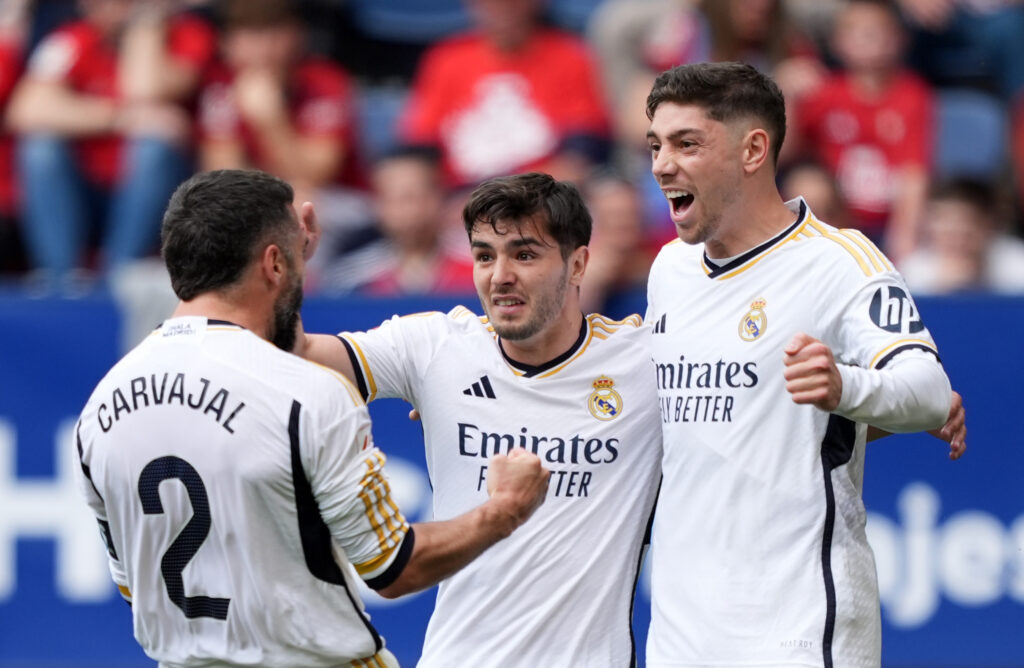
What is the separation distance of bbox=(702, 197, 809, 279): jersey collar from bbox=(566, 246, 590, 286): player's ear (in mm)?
423

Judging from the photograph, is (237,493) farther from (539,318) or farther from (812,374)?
(812,374)

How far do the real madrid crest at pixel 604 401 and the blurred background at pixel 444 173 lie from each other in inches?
117

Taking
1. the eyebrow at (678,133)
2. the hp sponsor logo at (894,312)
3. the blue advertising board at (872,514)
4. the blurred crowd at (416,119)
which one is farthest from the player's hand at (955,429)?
the blurred crowd at (416,119)

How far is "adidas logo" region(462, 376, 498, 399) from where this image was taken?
193 inches

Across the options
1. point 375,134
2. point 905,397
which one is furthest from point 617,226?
point 905,397

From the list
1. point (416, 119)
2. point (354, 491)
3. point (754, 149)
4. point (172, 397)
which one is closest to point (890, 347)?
point (754, 149)

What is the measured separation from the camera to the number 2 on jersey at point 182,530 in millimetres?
3961

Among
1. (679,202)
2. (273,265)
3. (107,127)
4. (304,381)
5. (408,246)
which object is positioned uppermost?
(107,127)

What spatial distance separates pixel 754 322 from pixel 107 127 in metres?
6.28

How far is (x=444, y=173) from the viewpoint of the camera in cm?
941

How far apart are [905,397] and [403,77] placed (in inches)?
284

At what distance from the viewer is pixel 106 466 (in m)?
4.03

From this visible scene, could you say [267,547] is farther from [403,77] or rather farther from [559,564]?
[403,77]

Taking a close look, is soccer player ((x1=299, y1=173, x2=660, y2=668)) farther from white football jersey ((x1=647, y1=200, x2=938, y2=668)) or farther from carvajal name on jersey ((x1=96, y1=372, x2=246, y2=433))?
carvajal name on jersey ((x1=96, y1=372, x2=246, y2=433))
